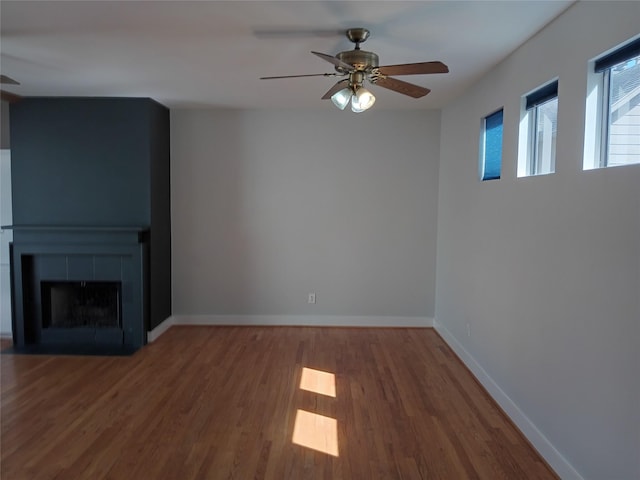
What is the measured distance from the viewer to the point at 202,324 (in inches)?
196

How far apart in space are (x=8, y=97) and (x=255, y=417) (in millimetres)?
3620

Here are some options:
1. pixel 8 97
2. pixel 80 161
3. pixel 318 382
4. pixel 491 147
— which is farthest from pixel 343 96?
pixel 8 97

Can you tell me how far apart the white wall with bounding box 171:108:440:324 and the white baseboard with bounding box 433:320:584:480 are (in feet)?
4.22

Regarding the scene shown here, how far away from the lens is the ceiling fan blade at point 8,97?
3.86 metres

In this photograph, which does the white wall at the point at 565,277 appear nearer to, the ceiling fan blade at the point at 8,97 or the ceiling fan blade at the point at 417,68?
the ceiling fan blade at the point at 417,68

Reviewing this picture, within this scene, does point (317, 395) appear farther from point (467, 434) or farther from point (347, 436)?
point (467, 434)

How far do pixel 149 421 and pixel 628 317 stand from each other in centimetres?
277

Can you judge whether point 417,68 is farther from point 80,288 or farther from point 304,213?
point 80,288

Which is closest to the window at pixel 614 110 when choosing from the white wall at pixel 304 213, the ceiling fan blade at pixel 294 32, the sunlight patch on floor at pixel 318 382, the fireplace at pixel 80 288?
the ceiling fan blade at pixel 294 32

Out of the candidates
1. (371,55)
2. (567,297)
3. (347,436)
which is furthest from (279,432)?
(371,55)

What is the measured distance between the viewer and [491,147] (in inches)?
136

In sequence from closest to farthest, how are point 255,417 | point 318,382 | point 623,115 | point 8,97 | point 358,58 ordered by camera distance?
1. point 623,115
2. point 358,58
3. point 255,417
4. point 318,382
5. point 8,97

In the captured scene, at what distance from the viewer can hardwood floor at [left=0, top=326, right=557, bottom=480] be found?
2.37 meters

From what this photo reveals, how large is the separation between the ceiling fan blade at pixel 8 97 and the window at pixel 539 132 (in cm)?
431
